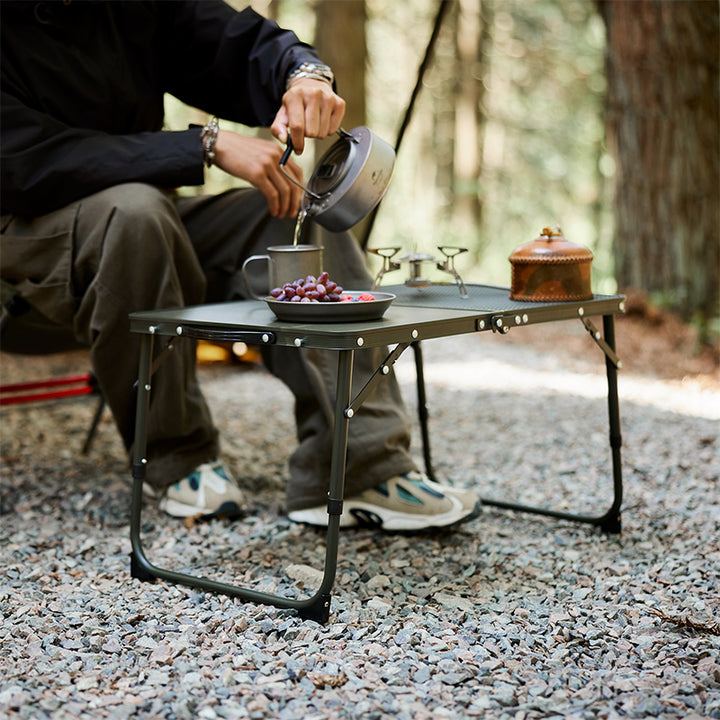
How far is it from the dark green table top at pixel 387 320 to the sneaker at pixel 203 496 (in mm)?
486

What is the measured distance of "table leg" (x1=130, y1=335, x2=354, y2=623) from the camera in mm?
1396

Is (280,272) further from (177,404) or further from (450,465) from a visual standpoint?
(450,465)

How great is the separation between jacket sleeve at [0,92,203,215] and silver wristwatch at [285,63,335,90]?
24 centimetres

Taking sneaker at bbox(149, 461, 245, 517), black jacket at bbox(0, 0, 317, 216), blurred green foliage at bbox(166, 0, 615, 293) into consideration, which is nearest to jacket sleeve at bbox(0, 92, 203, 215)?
black jacket at bbox(0, 0, 317, 216)

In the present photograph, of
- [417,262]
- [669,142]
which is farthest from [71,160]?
[669,142]

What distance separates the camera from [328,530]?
1.44 meters

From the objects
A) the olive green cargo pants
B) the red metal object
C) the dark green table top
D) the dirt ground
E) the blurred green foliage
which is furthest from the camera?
the blurred green foliage

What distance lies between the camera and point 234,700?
4.02 feet

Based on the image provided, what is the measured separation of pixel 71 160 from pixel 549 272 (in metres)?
1.01

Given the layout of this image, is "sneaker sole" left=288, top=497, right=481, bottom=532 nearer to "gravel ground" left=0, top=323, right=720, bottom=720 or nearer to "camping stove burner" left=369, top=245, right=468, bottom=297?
"gravel ground" left=0, top=323, right=720, bottom=720

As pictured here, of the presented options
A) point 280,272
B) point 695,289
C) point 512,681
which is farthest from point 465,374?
point 512,681

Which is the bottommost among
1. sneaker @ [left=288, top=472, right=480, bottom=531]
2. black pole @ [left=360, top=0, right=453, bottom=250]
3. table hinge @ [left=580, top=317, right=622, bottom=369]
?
sneaker @ [left=288, top=472, right=480, bottom=531]

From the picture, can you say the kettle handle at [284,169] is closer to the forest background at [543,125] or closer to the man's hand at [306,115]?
the man's hand at [306,115]

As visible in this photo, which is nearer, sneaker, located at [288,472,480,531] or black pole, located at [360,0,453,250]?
sneaker, located at [288,472,480,531]
